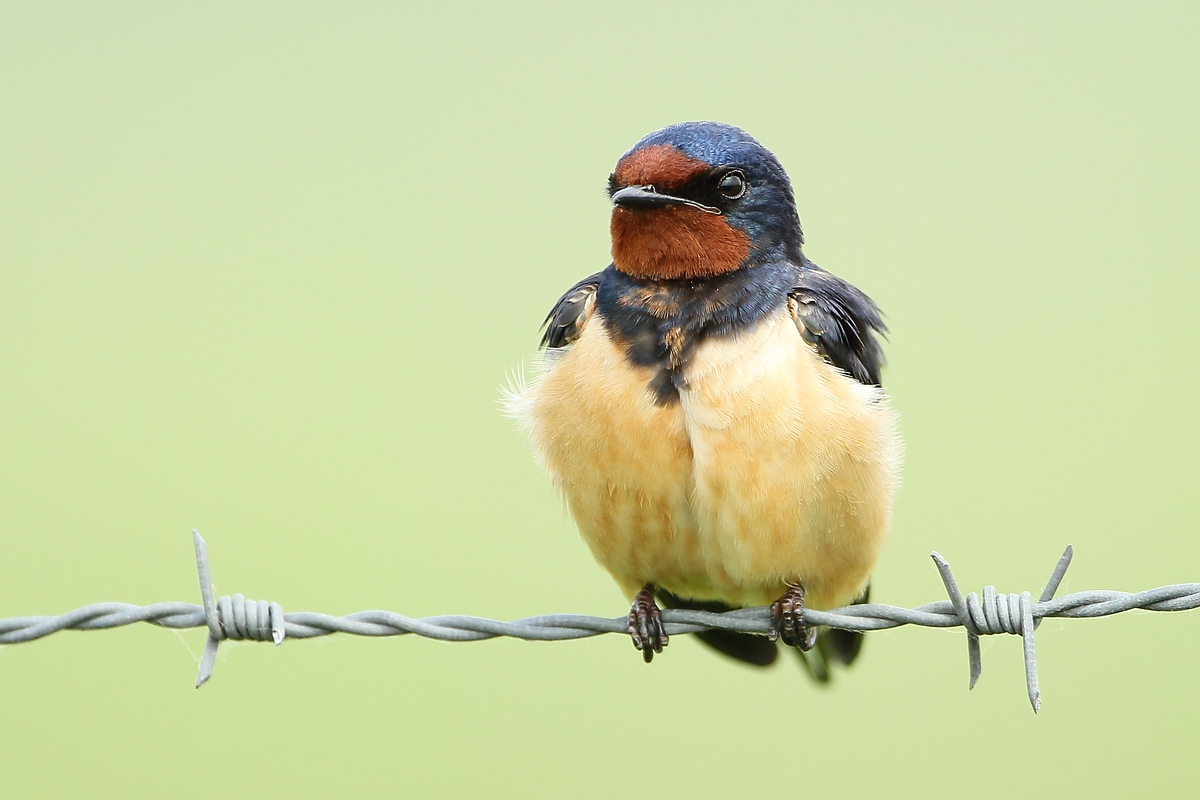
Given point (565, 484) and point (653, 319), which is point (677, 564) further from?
point (653, 319)

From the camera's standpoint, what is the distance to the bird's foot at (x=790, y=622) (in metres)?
3.28

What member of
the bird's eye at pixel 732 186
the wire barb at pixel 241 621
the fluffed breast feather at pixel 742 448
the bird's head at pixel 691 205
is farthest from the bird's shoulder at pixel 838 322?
the wire barb at pixel 241 621

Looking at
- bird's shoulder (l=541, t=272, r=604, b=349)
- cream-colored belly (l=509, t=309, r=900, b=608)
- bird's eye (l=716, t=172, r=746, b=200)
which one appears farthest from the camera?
bird's shoulder (l=541, t=272, r=604, b=349)

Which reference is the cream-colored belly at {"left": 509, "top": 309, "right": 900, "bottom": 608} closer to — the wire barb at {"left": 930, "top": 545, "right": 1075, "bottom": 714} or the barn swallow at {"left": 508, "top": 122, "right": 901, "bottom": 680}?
the barn swallow at {"left": 508, "top": 122, "right": 901, "bottom": 680}

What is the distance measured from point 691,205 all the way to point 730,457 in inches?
27.1

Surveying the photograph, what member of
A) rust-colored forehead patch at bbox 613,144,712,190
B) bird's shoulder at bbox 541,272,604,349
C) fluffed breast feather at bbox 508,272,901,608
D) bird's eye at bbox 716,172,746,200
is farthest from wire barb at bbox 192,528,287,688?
bird's eye at bbox 716,172,746,200

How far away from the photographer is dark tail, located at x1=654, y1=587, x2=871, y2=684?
154 inches

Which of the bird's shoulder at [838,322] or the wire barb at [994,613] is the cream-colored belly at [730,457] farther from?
the wire barb at [994,613]

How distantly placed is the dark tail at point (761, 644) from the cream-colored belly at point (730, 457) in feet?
1.64

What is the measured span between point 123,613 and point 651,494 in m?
1.27

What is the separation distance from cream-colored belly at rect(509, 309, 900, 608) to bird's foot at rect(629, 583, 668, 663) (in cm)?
13

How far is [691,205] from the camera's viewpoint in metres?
3.30

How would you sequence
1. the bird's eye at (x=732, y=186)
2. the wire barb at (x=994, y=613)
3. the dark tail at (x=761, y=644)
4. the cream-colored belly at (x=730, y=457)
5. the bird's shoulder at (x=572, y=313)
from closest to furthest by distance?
the wire barb at (x=994, y=613), the cream-colored belly at (x=730, y=457), the bird's eye at (x=732, y=186), the bird's shoulder at (x=572, y=313), the dark tail at (x=761, y=644)

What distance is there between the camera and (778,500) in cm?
313
